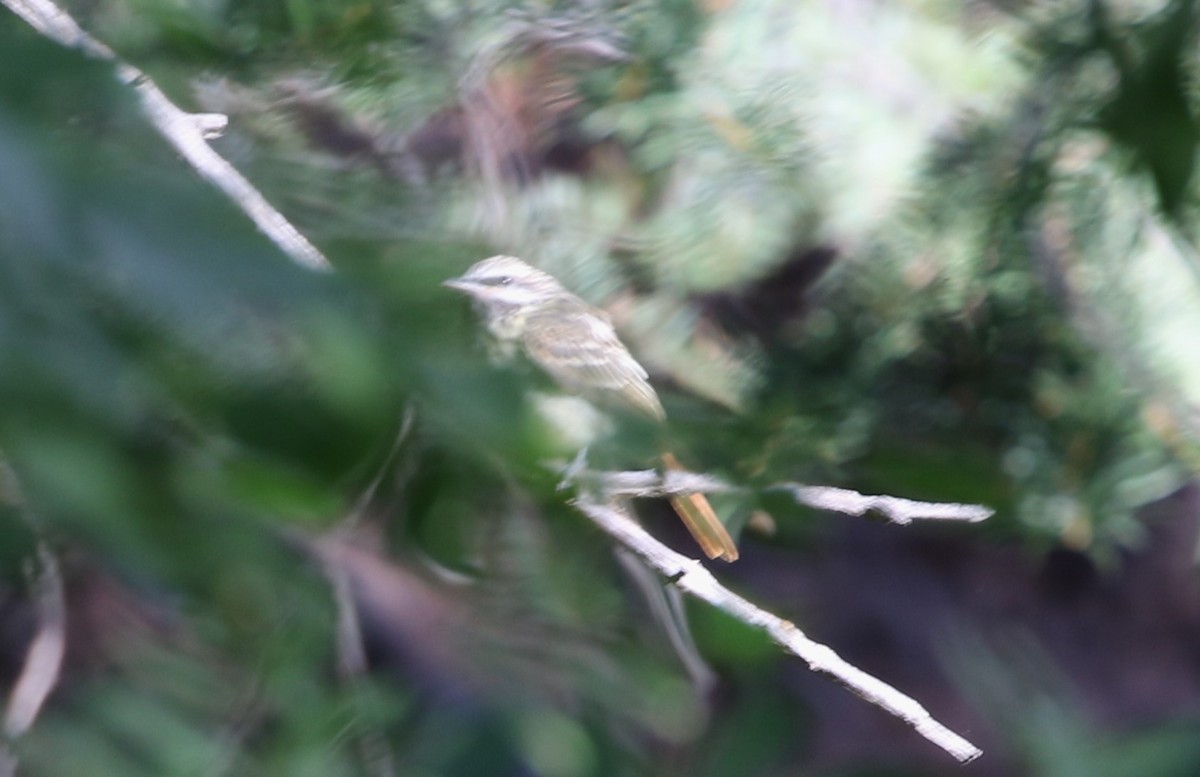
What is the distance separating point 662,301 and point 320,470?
3.91 ft

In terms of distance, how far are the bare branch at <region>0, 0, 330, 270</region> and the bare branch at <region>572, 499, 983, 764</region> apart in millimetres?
130

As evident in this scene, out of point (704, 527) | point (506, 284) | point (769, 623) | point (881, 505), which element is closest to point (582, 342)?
point (704, 527)

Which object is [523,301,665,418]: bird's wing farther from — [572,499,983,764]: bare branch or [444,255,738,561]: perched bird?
[572,499,983,764]: bare branch

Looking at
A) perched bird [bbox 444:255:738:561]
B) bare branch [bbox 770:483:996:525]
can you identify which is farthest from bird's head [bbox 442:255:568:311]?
bare branch [bbox 770:483:996:525]

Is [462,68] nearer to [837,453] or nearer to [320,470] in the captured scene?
[837,453]

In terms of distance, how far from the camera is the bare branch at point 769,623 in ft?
1.59

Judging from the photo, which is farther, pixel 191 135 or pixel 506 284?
pixel 506 284

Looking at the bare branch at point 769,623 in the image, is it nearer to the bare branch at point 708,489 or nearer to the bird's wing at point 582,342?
the bare branch at point 708,489

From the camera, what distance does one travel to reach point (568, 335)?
4.71ft

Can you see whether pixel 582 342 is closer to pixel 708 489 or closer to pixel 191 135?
pixel 191 135

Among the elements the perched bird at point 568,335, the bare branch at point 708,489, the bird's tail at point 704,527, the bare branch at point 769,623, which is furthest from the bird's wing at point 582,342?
the bare branch at point 708,489

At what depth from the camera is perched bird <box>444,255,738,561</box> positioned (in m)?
0.65

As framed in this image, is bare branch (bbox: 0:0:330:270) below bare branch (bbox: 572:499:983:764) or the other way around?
A: the other way around

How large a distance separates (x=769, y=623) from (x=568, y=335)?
97 centimetres
